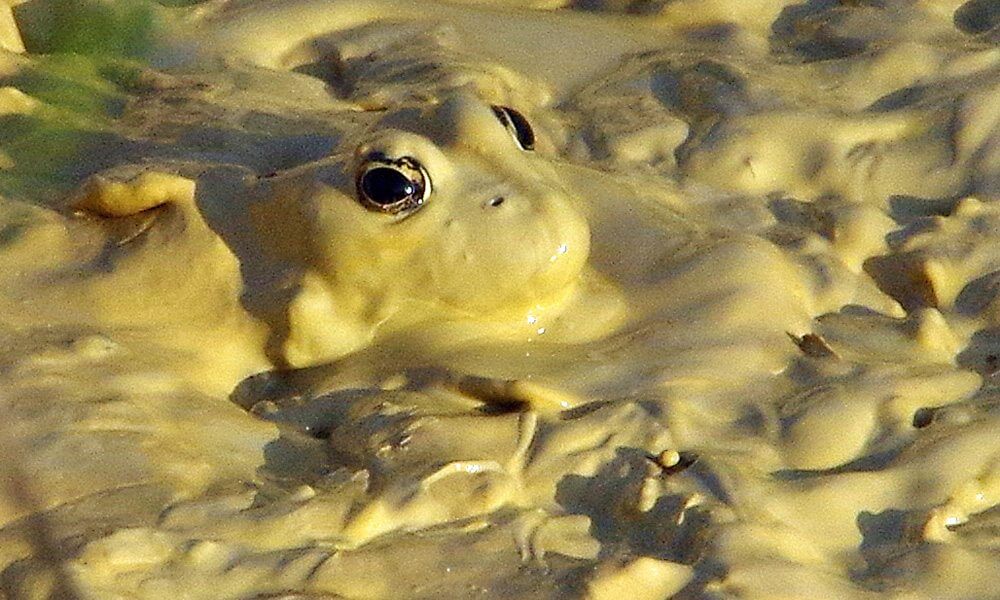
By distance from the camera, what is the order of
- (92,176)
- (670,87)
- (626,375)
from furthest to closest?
(670,87) < (92,176) < (626,375)

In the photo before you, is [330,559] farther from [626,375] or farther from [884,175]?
[884,175]

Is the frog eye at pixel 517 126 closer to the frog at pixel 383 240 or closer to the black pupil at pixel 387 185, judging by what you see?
the frog at pixel 383 240

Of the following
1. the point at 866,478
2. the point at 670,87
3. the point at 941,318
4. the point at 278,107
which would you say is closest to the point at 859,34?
the point at 670,87

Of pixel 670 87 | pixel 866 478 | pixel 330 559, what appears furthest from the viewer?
pixel 670 87

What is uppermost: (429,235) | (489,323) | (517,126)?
(517,126)

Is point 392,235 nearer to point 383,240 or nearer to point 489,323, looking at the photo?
point 383,240

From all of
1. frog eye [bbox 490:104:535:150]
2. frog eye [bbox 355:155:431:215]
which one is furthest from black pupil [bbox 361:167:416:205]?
frog eye [bbox 490:104:535:150]

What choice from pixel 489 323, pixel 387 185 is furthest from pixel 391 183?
pixel 489 323

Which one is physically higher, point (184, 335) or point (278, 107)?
point (278, 107)
